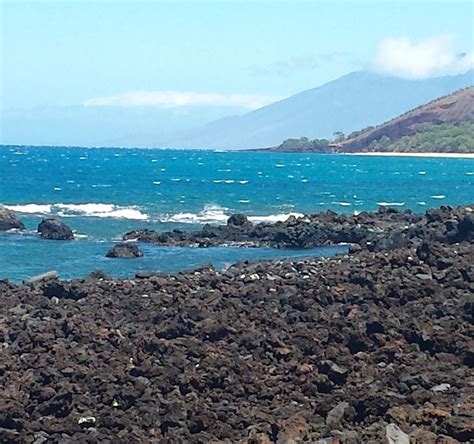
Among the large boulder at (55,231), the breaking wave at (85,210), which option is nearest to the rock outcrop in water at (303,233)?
the large boulder at (55,231)

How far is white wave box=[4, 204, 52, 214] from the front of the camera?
161 ft

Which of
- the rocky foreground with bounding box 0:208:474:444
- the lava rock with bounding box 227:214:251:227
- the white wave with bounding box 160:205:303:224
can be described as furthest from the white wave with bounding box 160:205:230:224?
the rocky foreground with bounding box 0:208:474:444

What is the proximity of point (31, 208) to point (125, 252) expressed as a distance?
22.1 meters

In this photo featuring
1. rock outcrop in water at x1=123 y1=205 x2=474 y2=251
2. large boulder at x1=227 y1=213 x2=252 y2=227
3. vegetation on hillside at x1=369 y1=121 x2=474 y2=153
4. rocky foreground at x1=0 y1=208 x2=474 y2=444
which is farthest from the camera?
vegetation on hillside at x1=369 y1=121 x2=474 y2=153

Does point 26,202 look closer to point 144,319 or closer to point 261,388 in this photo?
point 144,319

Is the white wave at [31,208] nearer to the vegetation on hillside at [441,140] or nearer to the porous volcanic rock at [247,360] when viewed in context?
the porous volcanic rock at [247,360]

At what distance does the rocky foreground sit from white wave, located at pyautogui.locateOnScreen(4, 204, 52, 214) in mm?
28422

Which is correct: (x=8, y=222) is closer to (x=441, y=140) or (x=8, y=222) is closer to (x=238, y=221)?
(x=238, y=221)

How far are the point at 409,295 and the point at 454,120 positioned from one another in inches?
7337

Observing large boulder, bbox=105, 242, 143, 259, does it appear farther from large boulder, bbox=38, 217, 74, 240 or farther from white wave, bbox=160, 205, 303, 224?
white wave, bbox=160, 205, 303, 224

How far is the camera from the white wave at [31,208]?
49.0 m

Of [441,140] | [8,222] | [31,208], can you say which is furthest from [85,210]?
[441,140]

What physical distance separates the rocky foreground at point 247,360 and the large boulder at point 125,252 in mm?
8591

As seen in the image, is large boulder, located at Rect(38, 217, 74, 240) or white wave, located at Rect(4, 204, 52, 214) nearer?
large boulder, located at Rect(38, 217, 74, 240)
